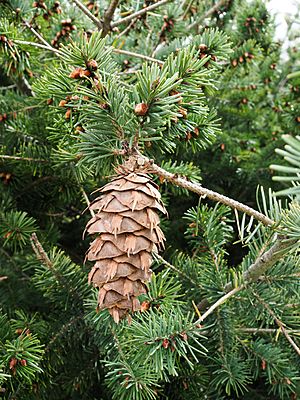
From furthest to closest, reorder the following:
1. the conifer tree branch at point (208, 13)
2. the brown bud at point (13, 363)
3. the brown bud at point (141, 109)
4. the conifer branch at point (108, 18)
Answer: the conifer tree branch at point (208, 13) < the conifer branch at point (108, 18) < the brown bud at point (13, 363) < the brown bud at point (141, 109)

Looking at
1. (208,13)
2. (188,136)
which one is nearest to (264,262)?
(188,136)

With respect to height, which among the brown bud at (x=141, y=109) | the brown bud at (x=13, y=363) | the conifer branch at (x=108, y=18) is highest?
the conifer branch at (x=108, y=18)

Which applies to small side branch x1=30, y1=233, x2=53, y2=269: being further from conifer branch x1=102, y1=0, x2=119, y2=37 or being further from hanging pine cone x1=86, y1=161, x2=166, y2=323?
conifer branch x1=102, y1=0, x2=119, y2=37

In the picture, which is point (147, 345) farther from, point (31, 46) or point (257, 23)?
point (257, 23)

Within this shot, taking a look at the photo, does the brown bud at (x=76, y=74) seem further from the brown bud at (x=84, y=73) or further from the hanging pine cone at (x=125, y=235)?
the hanging pine cone at (x=125, y=235)

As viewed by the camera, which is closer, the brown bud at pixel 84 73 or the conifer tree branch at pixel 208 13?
the brown bud at pixel 84 73

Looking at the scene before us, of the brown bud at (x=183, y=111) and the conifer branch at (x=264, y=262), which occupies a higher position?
the brown bud at (x=183, y=111)

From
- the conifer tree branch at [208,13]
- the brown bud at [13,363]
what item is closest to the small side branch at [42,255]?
the brown bud at [13,363]

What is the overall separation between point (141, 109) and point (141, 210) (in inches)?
3.7

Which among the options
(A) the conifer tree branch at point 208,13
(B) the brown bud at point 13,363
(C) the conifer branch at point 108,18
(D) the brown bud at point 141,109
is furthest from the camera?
(A) the conifer tree branch at point 208,13

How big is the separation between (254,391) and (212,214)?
0.44 metres

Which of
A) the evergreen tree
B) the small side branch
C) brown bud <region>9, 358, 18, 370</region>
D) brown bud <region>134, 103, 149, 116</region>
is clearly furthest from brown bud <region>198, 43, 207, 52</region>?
brown bud <region>9, 358, 18, 370</region>

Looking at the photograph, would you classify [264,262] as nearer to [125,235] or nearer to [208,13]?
[125,235]

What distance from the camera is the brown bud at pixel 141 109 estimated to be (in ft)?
1.47
